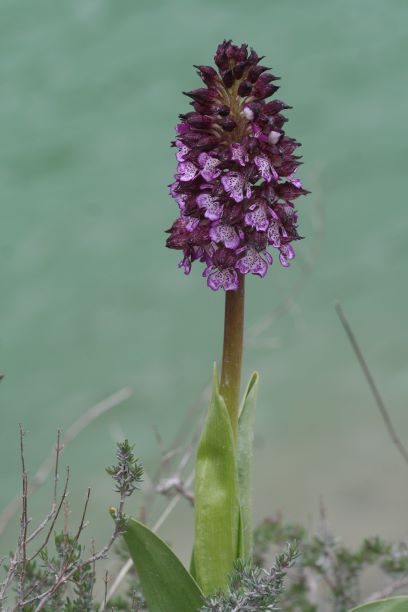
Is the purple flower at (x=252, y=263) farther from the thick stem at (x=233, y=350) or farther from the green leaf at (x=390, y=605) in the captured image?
the green leaf at (x=390, y=605)

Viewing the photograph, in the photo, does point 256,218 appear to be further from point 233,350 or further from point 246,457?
point 246,457

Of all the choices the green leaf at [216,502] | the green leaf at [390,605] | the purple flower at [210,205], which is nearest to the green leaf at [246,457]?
the green leaf at [216,502]

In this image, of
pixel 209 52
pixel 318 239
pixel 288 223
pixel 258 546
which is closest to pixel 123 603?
pixel 258 546

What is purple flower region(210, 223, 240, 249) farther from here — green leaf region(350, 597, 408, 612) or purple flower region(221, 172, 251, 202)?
green leaf region(350, 597, 408, 612)

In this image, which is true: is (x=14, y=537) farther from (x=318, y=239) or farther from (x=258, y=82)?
(x=258, y=82)

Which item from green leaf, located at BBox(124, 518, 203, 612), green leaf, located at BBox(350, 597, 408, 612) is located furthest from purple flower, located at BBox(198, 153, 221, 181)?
green leaf, located at BBox(350, 597, 408, 612)

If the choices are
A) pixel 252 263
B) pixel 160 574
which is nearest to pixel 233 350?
pixel 252 263
